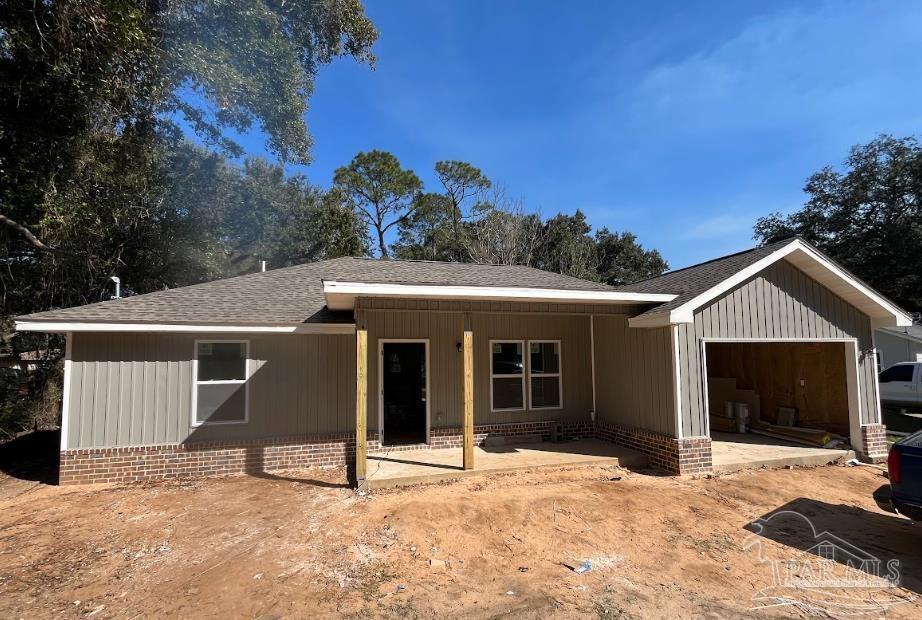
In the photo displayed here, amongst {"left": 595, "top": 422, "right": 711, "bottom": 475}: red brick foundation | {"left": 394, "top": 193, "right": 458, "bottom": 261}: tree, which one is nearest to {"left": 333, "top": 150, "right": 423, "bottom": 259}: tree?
{"left": 394, "top": 193, "right": 458, "bottom": 261}: tree

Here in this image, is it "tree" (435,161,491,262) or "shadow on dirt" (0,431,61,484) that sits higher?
"tree" (435,161,491,262)

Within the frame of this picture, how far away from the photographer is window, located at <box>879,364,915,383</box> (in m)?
13.9

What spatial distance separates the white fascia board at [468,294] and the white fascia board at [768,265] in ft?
2.10

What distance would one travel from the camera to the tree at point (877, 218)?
21172 mm

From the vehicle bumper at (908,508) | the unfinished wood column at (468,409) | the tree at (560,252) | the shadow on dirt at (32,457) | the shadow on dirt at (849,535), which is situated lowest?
the shadow on dirt at (849,535)

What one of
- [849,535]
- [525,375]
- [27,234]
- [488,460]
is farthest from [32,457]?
[849,535]

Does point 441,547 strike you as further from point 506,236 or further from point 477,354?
point 506,236

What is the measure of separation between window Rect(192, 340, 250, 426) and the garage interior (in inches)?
325

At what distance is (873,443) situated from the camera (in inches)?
326

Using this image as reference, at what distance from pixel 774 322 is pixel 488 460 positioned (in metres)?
5.66

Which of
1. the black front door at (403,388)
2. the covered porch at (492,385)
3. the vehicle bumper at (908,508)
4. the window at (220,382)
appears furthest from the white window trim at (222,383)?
the vehicle bumper at (908,508)

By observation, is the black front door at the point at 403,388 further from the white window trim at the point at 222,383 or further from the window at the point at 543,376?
the white window trim at the point at 222,383

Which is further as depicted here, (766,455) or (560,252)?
(560,252)

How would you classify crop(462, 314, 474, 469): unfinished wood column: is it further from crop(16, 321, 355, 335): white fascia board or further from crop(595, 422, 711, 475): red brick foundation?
crop(595, 422, 711, 475): red brick foundation
